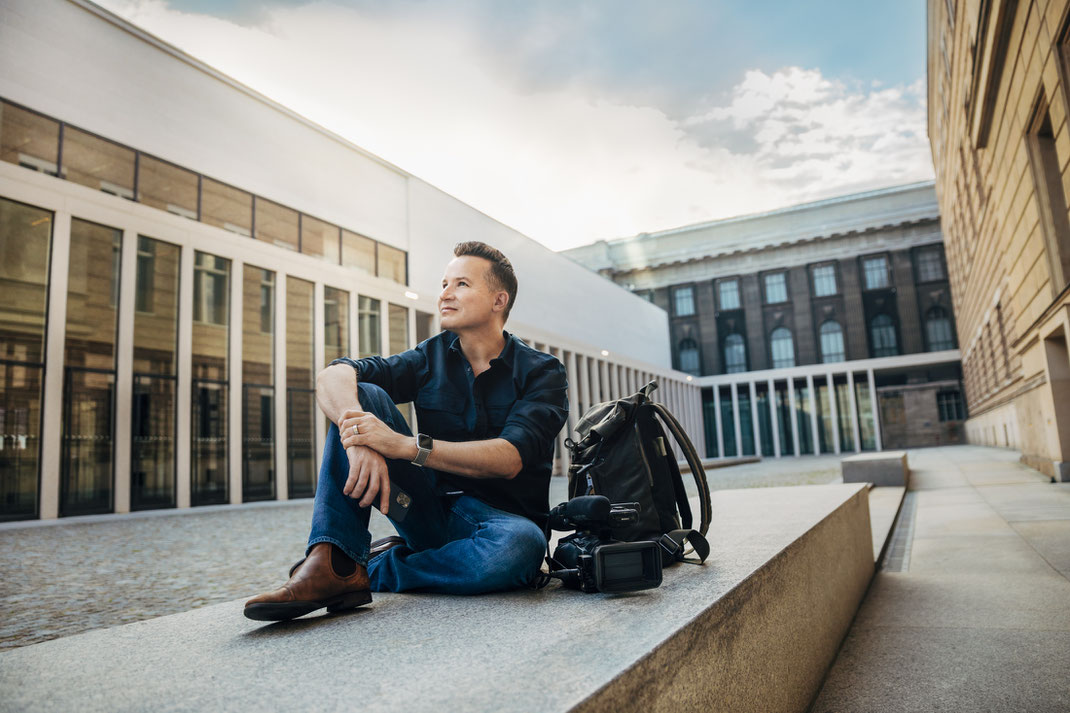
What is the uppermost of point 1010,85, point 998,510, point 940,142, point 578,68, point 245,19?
point 940,142

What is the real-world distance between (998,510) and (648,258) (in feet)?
130

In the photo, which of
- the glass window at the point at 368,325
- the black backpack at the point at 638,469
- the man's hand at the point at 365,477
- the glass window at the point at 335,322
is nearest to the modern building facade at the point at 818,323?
the glass window at the point at 368,325

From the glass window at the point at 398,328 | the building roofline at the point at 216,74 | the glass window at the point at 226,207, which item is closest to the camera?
the building roofline at the point at 216,74

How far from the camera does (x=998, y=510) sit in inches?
271

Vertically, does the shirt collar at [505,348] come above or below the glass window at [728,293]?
below

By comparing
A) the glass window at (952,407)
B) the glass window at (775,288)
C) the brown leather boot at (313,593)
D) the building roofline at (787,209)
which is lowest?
the brown leather boot at (313,593)

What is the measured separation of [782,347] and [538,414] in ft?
139

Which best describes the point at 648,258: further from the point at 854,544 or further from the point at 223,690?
the point at 223,690

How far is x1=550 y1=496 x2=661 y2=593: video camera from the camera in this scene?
Result: 1947 millimetres

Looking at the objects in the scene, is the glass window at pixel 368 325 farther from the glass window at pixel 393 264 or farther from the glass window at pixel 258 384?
the glass window at pixel 393 264

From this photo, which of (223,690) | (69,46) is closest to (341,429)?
(223,690)

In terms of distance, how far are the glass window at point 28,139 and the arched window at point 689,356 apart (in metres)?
37.0

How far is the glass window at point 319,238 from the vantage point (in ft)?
63.5

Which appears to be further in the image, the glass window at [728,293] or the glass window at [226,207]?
the glass window at [728,293]
